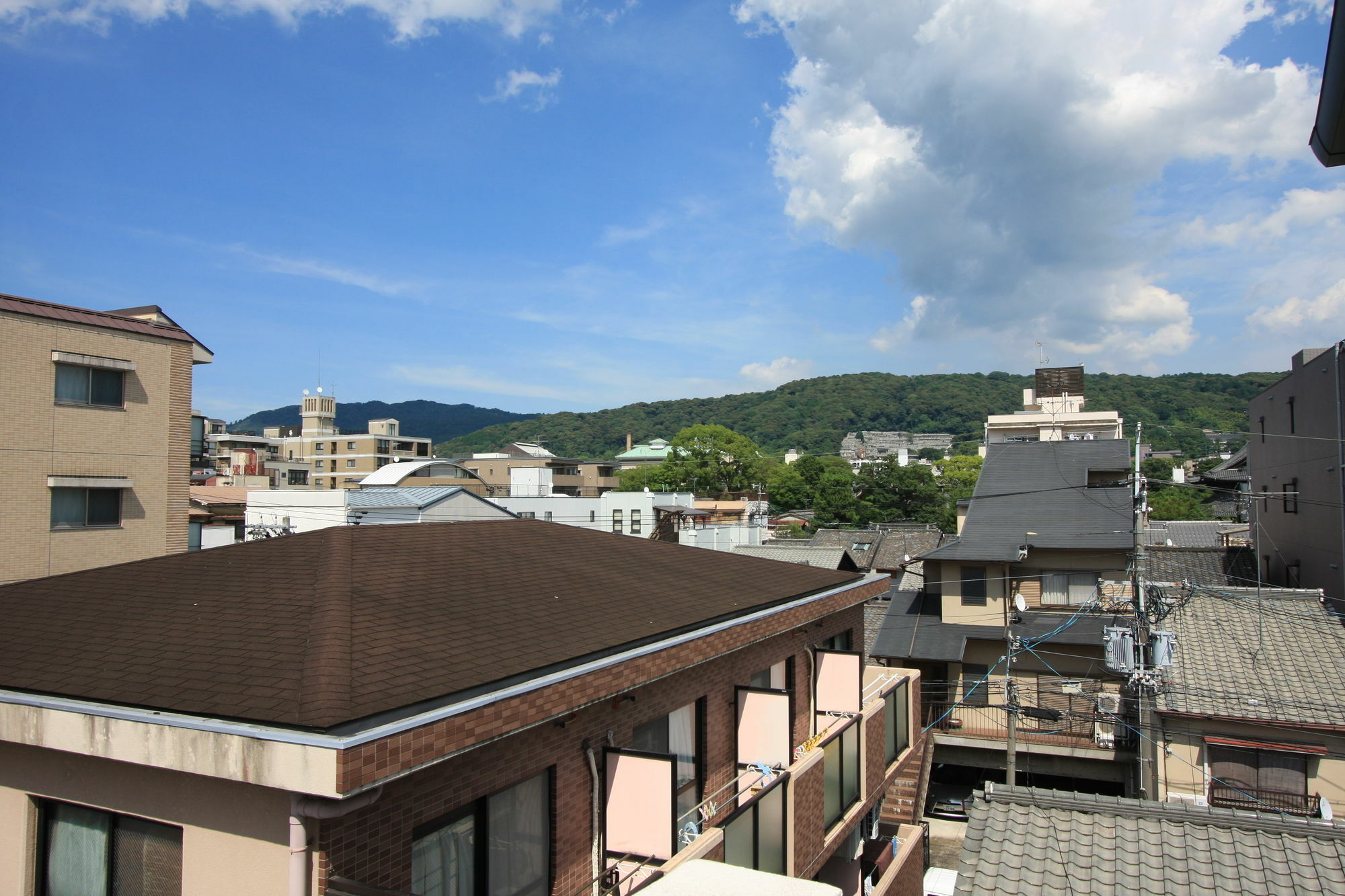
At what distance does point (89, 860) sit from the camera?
6.33 metres

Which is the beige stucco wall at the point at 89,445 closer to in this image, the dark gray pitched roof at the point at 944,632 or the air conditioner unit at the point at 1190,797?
the dark gray pitched roof at the point at 944,632

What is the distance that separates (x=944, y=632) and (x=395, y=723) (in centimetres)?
2738

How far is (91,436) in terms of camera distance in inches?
851

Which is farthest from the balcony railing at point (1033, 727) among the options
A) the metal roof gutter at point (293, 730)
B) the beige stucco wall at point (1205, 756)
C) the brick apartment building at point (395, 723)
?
the metal roof gutter at point (293, 730)

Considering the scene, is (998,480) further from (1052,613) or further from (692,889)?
(692,889)

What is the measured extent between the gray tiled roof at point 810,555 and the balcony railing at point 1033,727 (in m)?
5.91

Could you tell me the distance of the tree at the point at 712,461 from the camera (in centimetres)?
9869

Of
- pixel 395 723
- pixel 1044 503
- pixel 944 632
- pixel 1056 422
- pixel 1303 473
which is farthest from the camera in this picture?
pixel 1056 422

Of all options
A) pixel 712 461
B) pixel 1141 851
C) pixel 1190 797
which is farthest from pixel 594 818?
pixel 712 461

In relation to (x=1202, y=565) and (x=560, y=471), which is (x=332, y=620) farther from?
(x=560, y=471)

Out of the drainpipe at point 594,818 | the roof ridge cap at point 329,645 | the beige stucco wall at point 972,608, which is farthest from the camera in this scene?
the beige stucco wall at point 972,608

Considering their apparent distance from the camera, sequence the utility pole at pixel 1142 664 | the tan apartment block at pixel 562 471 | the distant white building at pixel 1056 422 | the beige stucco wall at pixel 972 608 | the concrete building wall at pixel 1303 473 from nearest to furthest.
→ the utility pole at pixel 1142 664 < the concrete building wall at pixel 1303 473 < the beige stucco wall at pixel 972 608 < the distant white building at pixel 1056 422 < the tan apartment block at pixel 562 471

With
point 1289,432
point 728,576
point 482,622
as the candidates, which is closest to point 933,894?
point 728,576

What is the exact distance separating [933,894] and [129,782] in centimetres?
1746
